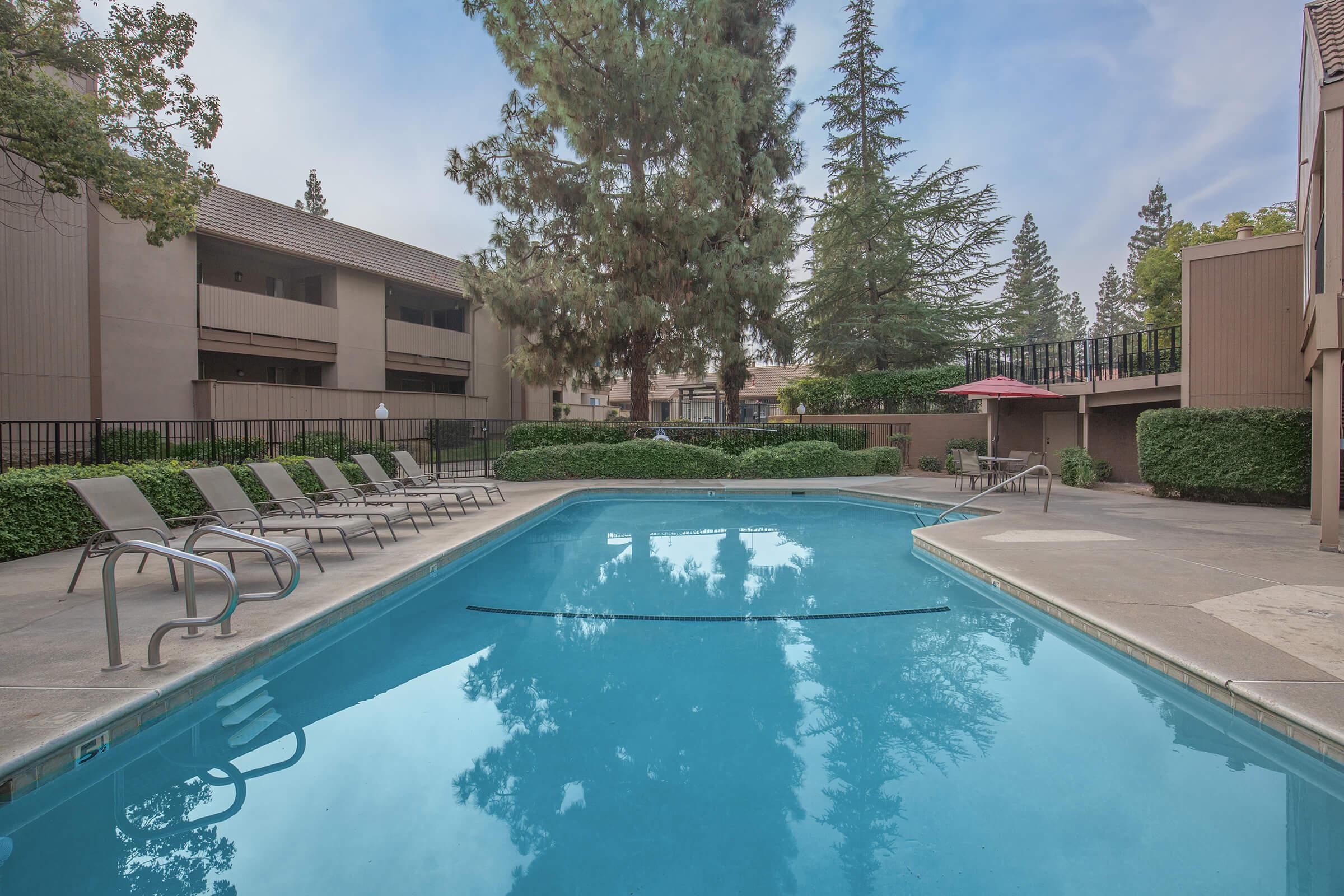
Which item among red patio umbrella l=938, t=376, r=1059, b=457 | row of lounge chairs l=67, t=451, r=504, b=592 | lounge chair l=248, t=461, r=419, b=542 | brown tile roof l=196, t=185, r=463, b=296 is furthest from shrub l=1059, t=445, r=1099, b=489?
brown tile roof l=196, t=185, r=463, b=296

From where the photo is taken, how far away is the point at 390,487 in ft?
36.1

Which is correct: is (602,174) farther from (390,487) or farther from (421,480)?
(390,487)

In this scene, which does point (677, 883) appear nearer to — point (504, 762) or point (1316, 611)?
point (504, 762)

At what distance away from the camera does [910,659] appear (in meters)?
4.99

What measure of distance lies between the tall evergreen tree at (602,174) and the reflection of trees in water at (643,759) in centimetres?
1190

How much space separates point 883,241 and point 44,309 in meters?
23.6

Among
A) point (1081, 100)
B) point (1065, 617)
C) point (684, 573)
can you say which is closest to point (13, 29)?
point (684, 573)

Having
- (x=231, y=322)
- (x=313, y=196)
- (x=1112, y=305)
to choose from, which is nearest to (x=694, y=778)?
(x=231, y=322)

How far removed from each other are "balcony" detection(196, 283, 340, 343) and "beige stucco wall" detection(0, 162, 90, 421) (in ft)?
9.76

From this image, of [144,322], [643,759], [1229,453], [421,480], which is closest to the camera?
[643,759]

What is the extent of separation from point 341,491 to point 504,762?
281 inches

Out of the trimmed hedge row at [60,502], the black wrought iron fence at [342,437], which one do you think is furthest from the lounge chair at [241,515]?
the black wrought iron fence at [342,437]

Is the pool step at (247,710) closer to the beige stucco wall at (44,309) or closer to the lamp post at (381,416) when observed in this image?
the lamp post at (381,416)

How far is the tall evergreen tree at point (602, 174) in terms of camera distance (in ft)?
51.8
